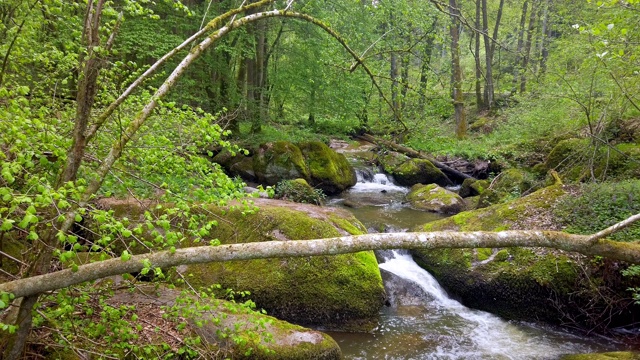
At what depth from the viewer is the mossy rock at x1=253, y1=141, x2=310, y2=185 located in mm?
13742

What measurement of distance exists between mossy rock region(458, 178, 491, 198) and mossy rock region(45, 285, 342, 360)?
10.4 m

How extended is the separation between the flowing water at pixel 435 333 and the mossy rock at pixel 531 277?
0.26 meters

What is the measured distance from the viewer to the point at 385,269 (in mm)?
8328

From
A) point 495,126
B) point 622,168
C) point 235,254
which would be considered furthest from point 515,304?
point 495,126

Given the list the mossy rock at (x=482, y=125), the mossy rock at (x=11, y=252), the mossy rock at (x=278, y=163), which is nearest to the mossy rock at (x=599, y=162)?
the mossy rock at (x=278, y=163)

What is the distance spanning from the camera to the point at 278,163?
13.9 meters

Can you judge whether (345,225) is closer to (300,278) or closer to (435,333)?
(300,278)

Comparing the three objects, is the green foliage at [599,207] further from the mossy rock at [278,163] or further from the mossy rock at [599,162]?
the mossy rock at [278,163]

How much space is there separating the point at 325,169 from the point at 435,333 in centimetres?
843

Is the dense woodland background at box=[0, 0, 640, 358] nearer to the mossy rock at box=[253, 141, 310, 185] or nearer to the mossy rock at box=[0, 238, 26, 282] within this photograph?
the mossy rock at box=[0, 238, 26, 282]

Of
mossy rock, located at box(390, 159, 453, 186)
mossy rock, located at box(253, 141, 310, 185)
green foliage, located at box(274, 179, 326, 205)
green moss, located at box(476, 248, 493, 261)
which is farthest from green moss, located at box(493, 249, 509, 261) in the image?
mossy rock, located at box(390, 159, 453, 186)

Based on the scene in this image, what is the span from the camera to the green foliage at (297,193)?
35.3ft

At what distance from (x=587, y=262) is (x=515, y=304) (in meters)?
1.38

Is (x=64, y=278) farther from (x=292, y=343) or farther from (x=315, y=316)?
(x=315, y=316)
